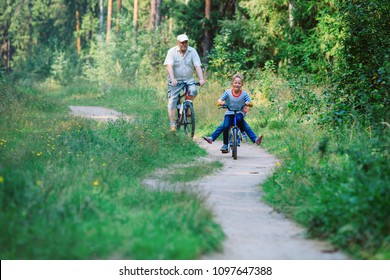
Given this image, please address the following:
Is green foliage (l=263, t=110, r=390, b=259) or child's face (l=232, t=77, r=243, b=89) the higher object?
child's face (l=232, t=77, r=243, b=89)

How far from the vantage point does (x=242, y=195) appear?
7984 millimetres

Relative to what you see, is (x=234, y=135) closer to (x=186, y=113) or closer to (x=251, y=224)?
(x=186, y=113)

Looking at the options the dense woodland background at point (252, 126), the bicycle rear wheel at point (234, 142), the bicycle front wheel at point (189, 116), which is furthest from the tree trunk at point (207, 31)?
the bicycle rear wheel at point (234, 142)

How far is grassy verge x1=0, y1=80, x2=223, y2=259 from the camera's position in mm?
4875

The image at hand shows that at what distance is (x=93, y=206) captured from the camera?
5.79 metres

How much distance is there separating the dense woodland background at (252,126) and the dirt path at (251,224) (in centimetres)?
17

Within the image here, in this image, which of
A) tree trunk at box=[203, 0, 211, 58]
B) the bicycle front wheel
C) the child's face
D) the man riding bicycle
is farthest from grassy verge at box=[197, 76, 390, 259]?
tree trunk at box=[203, 0, 211, 58]

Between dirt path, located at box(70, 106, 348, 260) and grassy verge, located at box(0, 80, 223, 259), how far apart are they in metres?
0.26

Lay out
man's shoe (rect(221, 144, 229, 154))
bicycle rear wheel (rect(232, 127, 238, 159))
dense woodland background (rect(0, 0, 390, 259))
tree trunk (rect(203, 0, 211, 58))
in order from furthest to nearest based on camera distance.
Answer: tree trunk (rect(203, 0, 211, 58)) → man's shoe (rect(221, 144, 229, 154)) → bicycle rear wheel (rect(232, 127, 238, 159)) → dense woodland background (rect(0, 0, 390, 259))

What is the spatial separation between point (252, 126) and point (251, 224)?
8623 mm

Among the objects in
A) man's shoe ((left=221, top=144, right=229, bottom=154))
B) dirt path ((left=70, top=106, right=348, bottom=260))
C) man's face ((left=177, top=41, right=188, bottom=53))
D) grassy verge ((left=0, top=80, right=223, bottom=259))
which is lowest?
dirt path ((left=70, top=106, right=348, bottom=260))

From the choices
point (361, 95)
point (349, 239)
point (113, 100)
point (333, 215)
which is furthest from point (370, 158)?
point (113, 100)

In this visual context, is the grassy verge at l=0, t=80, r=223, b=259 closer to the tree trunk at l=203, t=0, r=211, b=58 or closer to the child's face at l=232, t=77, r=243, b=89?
the child's face at l=232, t=77, r=243, b=89
